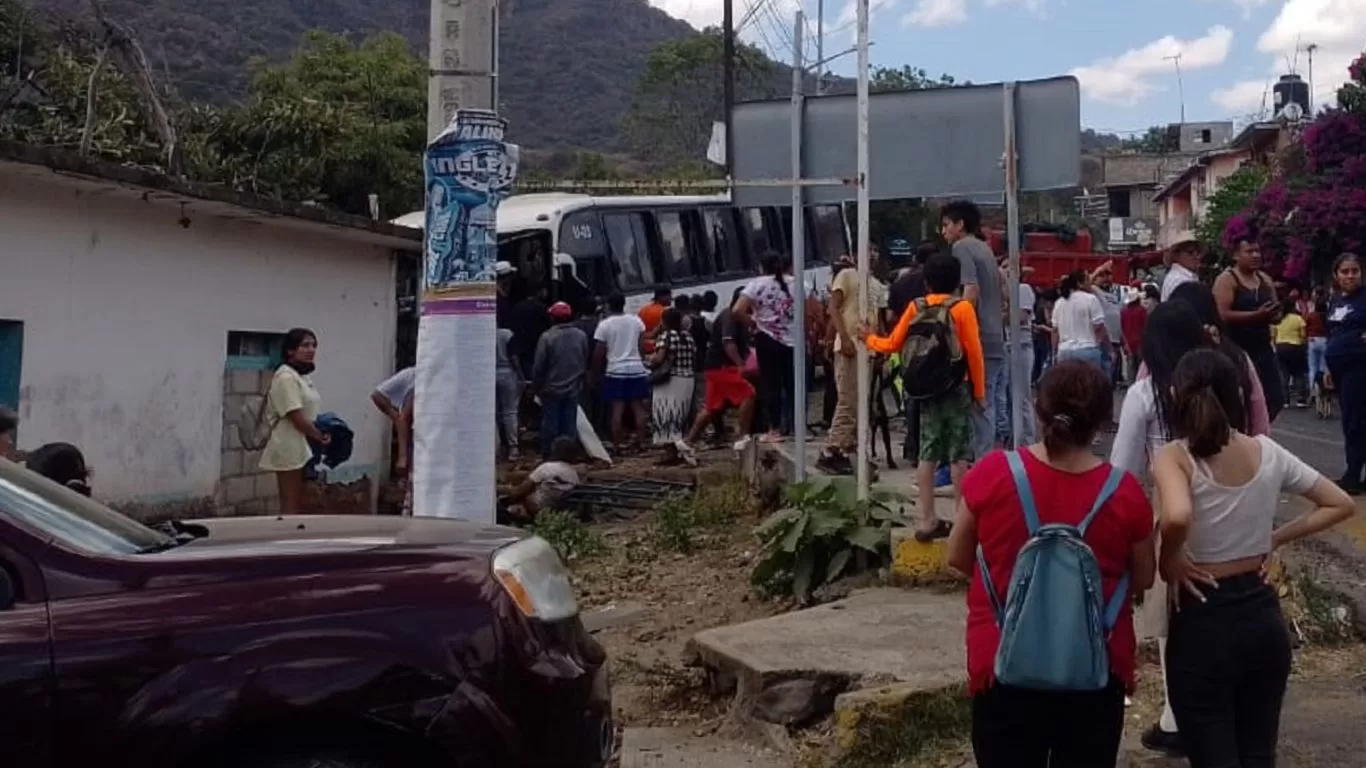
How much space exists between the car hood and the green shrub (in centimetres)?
351

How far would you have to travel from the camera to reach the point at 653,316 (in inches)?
698

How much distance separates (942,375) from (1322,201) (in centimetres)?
2067

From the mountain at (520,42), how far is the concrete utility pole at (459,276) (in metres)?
46.7

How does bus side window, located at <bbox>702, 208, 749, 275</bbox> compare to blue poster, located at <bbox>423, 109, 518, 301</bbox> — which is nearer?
blue poster, located at <bbox>423, 109, 518, 301</bbox>

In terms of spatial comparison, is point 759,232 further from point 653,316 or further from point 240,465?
point 240,465

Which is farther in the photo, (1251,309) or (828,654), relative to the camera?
(1251,309)

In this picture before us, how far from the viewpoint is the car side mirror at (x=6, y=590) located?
405cm

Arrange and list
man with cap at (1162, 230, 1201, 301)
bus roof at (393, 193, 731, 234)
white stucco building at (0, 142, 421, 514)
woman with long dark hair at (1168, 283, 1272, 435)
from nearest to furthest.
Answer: woman with long dark hair at (1168, 283, 1272, 435) → man with cap at (1162, 230, 1201, 301) → white stucco building at (0, 142, 421, 514) → bus roof at (393, 193, 731, 234)

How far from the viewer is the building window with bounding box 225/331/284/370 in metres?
13.6

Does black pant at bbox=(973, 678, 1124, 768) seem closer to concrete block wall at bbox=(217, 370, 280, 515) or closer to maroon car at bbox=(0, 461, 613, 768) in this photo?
maroon car at bbox=(0, 461, 613, 768)

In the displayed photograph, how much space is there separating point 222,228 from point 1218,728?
1050cm

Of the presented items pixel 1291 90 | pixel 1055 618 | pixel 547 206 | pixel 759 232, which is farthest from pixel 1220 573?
pixel 1291 90

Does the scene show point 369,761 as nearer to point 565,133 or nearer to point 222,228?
point 222,228

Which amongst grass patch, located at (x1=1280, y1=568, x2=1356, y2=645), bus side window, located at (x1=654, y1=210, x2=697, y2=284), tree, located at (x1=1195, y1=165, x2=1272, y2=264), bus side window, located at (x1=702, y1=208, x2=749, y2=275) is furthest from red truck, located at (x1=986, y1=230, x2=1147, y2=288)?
grass patch, located at (x1=1280, y1=568, x2=1356, y2=645)
